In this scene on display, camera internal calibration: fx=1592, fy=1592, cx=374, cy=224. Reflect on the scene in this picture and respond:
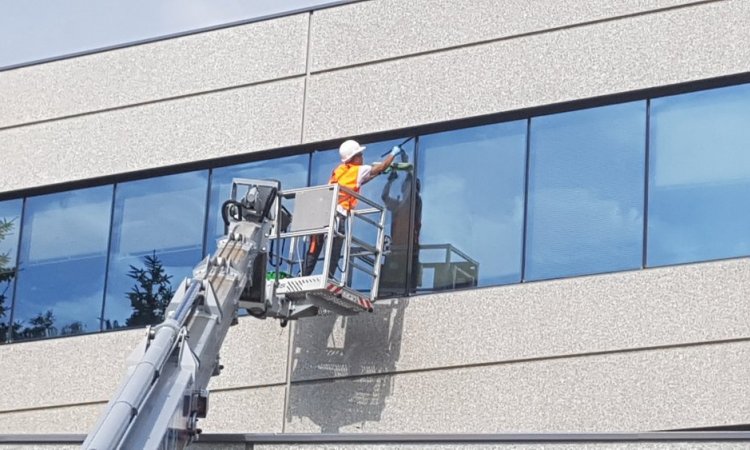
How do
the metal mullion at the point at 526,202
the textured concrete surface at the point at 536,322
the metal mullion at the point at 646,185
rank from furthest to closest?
the metal mullion at the point at 526,202
the metal mullion at the point at 646,185
the textured concrete surface at the point at 536,322

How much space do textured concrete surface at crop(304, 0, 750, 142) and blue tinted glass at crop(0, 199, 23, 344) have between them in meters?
4.68

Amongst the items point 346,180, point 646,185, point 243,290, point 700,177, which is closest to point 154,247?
point 346,180

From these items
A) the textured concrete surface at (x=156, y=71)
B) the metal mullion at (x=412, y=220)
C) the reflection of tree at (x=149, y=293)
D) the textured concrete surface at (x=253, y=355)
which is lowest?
the textured concrete surface at (x=253, y=355)

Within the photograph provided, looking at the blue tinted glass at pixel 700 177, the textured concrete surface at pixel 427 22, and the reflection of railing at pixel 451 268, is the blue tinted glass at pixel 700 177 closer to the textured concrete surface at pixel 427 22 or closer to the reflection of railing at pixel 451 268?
the textured concrete surface at pixel 427 22

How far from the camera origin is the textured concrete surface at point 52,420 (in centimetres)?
2002

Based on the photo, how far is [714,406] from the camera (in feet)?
52.7

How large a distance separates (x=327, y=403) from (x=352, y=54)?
439 centimetres

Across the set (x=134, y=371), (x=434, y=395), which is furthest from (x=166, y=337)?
(x=434, y=395)

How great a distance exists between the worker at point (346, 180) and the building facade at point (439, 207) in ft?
1.59

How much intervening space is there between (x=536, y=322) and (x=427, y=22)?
4.20m

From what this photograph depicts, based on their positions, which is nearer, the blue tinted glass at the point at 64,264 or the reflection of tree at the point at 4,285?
the blue tinted glass at the point at 64,264

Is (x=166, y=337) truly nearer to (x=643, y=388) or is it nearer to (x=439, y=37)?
(x=643, y=388)

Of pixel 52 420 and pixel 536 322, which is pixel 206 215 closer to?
pixel 52 420

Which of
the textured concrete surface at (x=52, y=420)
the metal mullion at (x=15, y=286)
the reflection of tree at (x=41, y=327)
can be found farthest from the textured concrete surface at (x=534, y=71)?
the metal mullion at (x=15, y=286)
